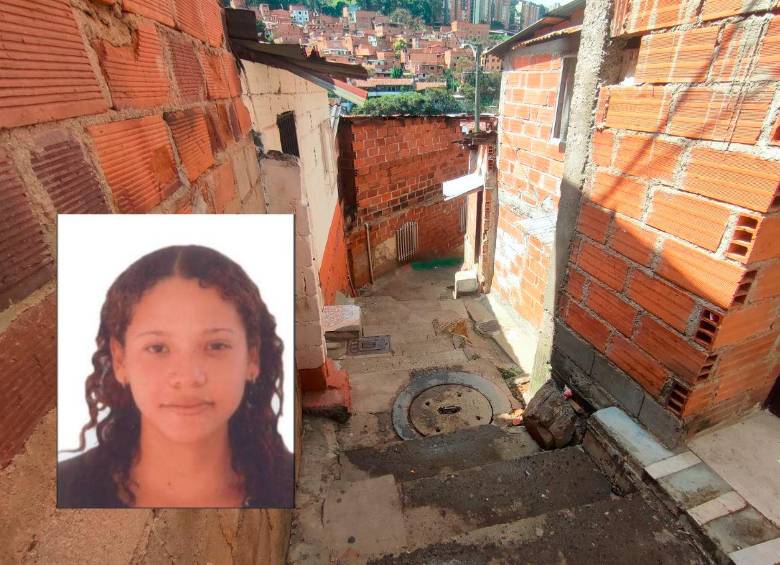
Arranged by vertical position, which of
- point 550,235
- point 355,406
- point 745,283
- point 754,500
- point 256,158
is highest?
point 256,158

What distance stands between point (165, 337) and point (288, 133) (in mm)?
4648

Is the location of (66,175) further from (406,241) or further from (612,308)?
(406,241)

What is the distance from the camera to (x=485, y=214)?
688cm

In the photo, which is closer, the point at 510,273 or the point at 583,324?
the point at 583,324

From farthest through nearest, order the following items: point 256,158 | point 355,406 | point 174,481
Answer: point 355,406 → point 256,158 → point 174,481

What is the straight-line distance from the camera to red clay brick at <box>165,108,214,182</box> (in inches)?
58.2

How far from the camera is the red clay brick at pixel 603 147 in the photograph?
200 centimetres

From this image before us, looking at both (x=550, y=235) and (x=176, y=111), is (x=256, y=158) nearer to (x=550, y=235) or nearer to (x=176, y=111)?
(x=176, y=111)

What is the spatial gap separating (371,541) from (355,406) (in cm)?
191

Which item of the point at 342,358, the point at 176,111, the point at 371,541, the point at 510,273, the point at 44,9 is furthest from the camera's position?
the point at 510,273

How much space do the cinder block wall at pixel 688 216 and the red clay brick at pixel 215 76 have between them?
207 centimetres

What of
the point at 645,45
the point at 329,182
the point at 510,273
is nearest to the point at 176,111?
the point at 645,45

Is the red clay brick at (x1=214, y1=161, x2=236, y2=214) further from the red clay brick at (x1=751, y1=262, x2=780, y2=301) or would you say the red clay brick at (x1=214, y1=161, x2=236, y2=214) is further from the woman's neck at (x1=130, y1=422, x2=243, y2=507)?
the red clay brick at (x1=751, y1=262, x2=780, y2=301)

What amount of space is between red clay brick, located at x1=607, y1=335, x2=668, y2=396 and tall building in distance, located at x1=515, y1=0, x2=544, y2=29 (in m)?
126
